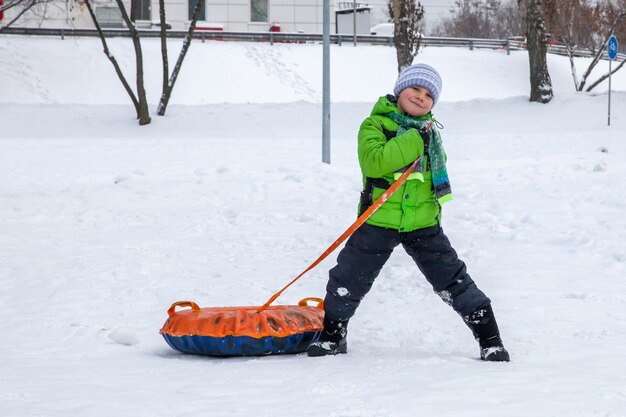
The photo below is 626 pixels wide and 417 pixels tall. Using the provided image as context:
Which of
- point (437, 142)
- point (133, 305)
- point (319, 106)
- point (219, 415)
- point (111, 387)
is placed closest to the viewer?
point (219, 415)

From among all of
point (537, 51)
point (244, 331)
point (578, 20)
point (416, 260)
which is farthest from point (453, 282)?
point (578, 20)

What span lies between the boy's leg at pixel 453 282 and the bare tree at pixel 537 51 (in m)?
20.8

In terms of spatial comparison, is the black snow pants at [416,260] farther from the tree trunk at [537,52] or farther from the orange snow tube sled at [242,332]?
the tree trunk at [537,52]

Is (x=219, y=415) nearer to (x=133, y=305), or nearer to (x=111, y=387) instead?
(x=111, y=387)

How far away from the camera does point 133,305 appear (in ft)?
22.5

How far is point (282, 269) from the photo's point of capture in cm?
807

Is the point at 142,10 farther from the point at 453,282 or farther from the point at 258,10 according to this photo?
the point at 453,282

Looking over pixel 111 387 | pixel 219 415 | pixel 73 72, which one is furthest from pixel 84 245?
pixel 73 72

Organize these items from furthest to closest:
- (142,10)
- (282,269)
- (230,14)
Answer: (230,14) < (142,10) < (282,269)

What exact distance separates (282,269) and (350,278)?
10.7 ft

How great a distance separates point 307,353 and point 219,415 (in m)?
1.51

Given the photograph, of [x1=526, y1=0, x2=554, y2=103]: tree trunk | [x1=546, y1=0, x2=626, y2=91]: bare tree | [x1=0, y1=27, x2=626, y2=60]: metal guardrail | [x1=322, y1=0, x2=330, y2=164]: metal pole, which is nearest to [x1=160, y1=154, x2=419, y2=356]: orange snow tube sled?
[x1=322, y1=0, x2=330, y2=164]: metal pole

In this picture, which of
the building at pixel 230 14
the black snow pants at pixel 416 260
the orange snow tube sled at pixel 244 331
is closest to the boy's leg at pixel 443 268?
the black snow pants at pixel 416 260

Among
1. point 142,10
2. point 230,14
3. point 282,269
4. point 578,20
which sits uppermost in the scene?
point 142,10
